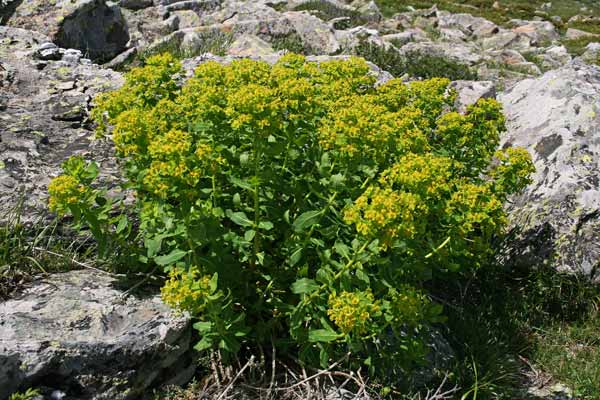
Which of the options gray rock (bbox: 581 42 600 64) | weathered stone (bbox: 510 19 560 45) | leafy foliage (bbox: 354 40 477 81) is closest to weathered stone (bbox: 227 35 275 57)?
leafy foliage (bbox: 354 40 477 81)

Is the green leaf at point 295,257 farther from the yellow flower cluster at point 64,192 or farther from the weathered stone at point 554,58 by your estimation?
the weathered stone at point 554,58

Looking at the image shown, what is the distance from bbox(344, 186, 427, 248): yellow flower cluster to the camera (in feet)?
9.09

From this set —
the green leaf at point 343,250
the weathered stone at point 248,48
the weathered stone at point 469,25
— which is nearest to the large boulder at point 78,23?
the weathered stone at point 248,48

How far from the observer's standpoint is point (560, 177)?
211 inches

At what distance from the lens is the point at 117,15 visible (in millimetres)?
10516

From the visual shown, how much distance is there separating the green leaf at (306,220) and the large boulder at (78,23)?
22.4ft

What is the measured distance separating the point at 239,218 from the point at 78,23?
24.9ft

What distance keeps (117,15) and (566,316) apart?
8.93 meters

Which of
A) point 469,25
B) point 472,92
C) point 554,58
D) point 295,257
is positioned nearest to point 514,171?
point 295,257

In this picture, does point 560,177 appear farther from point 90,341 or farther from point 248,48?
point 248,48

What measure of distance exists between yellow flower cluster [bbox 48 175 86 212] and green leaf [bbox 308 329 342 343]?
149cm

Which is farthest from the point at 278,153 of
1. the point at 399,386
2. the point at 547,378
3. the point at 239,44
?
the point at 239,44

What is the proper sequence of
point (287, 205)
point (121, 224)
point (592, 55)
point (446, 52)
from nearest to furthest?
point (121, 224) → point (287, 205) → point (446, 52) → point (592, 55)

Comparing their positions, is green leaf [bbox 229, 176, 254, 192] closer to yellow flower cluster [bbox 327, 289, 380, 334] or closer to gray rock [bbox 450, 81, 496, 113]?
yellow flower cluster [bbox 327, 289, 380, 334]
